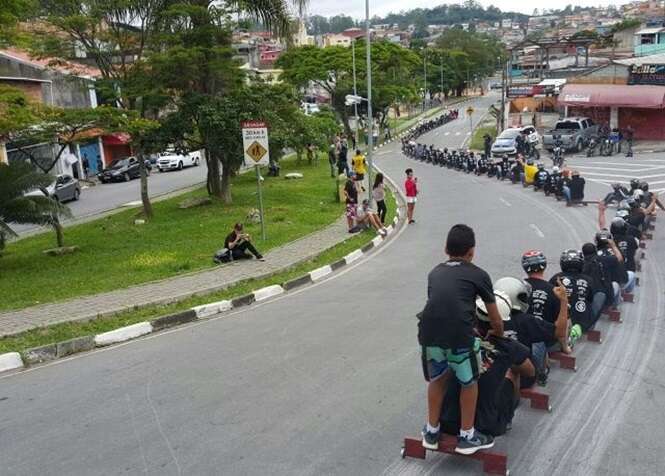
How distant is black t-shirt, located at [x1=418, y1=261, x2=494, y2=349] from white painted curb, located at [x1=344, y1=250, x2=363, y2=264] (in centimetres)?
932

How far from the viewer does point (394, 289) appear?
446 inches

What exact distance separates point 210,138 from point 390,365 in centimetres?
1467

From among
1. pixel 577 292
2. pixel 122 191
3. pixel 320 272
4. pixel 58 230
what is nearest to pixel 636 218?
pixel 320 272

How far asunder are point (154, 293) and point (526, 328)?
7.20 meters

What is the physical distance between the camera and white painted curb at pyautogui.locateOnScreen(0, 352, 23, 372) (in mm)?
8281

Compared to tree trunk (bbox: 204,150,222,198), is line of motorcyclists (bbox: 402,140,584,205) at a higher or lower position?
lower

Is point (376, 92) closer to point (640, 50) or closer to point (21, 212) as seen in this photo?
point (640, 50)

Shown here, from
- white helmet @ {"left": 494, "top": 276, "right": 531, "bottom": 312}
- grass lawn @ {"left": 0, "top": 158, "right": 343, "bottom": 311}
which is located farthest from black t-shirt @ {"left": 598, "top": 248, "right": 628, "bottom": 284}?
grass lawn @ {"left": 0, "top": 158, "right": 343, "bottom": 311}

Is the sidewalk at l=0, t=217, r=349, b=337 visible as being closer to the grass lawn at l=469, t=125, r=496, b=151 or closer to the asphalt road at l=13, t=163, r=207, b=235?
the asphalt road at l=13, t=163, r=207, b=235

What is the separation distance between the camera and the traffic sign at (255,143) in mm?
14406

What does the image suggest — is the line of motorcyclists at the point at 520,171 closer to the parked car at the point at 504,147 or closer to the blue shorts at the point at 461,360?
the parked car at the point at 504,147

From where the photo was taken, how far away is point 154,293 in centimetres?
1130

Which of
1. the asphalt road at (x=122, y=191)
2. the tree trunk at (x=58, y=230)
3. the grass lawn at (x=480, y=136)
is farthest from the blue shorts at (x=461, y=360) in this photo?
the grass lawn at (x=480, y=136)

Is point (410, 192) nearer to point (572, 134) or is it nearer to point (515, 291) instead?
point (515, 291)
